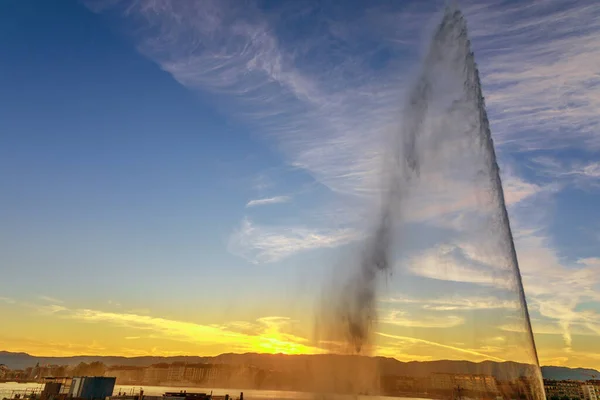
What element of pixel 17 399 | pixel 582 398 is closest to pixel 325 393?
pixel 17 399

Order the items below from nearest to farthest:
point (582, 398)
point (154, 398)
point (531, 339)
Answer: point (531, 339) → point (154, 398) → point (582, 398)

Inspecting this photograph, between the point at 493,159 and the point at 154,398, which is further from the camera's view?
the point at 154,398

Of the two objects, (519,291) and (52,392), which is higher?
(519,291)

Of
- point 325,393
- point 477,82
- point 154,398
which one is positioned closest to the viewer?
point 477,82

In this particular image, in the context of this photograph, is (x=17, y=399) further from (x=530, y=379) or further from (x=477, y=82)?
(x=477, y=82)

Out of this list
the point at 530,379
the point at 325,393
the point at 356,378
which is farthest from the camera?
the point at 325,393

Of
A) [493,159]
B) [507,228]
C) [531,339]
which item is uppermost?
[493,159]

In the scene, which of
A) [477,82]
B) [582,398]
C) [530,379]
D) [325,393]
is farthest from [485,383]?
[477,82]

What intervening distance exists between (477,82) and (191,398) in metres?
53.6

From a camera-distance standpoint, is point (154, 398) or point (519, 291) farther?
point (154, 398)

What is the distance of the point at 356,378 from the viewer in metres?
93.4

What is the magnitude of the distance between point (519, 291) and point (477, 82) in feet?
75.4

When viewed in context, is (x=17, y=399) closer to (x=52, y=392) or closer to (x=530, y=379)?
(x=52, y=392)

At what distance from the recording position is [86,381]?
5353cm
